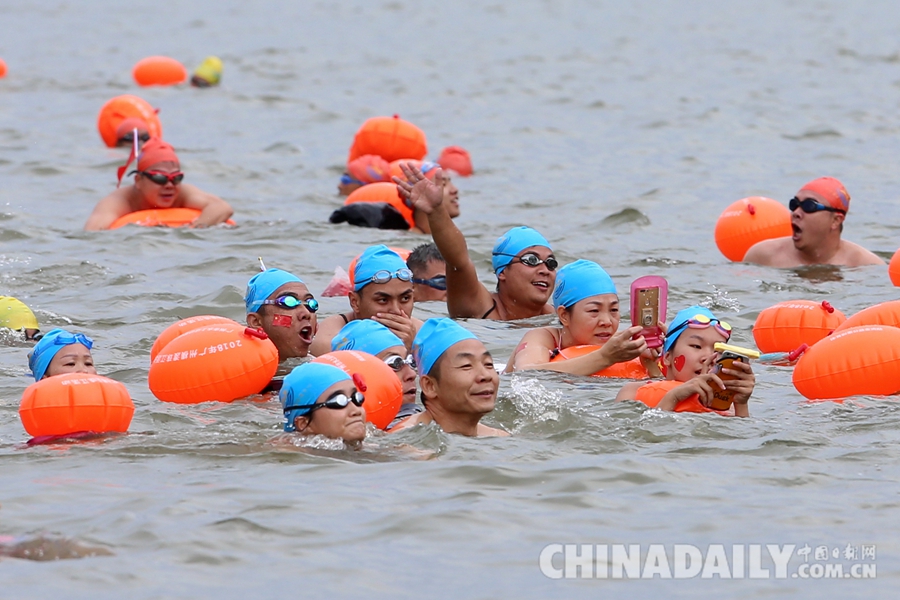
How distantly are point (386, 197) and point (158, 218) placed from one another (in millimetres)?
2864

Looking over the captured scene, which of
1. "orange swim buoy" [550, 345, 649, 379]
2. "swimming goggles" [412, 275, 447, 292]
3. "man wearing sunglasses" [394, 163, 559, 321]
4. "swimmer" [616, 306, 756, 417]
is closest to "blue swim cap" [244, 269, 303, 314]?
"man wearing sunglasses" [394, 163, 559, 321]

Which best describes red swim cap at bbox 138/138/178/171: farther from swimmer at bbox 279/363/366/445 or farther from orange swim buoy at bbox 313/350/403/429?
swimmer at bbox 279/363/366/445

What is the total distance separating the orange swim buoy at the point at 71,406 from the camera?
824 cm

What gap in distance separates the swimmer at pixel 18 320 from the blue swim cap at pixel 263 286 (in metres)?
2.23

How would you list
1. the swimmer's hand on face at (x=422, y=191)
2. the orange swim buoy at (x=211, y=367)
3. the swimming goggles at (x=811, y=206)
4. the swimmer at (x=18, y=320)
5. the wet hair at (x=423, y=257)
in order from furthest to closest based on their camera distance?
the swimming goggles at (x=811, y=206)
the wet hair at (x=423, y=257)
the swimmer at (x=18, y=320)
the swimmer's hand on face at (x=422, y=191)
the orange swim buoy at (x=211, y=367)

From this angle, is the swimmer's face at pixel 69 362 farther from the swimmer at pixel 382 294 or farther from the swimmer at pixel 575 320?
the swimmer at pixel 575 320

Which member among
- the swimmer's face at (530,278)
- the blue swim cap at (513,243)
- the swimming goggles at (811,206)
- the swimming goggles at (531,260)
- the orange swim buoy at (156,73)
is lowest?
the swimmer's face at (530,278)

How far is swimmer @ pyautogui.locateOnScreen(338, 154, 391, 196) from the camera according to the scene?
62.8 feet

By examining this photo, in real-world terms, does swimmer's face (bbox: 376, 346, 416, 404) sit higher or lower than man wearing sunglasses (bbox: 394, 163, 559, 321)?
lower

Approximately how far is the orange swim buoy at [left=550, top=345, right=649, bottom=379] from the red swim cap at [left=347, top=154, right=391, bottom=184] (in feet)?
29.4

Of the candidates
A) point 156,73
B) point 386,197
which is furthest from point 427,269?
point 156,73

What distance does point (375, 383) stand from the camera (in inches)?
345

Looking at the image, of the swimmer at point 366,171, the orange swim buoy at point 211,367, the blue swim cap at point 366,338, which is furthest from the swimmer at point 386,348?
the swimmer at point 366,171

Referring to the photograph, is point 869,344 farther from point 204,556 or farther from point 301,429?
point 204,556
